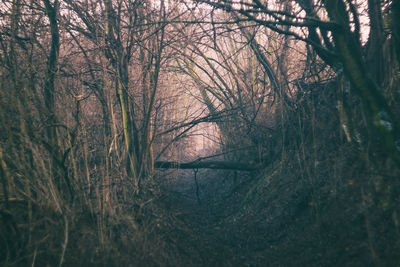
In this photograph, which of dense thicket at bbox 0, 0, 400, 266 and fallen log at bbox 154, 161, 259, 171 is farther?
fallen log at bbox 154, 161, 259, 171

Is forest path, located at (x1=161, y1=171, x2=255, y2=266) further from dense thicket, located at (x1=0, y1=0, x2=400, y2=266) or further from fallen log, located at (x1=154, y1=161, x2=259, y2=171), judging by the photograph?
fallen log, located at (x1=154, y1=161, x2=259, y2=171)

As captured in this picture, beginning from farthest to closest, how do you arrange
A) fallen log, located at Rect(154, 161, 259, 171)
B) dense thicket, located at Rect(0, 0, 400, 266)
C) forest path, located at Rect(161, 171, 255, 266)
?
fallen log, located at Rect(154, 161, 259, 171) → forest path, located at Rect(161, 171, 255, 266) → dense thicket, located at Rect(0, 0, 400, 266)

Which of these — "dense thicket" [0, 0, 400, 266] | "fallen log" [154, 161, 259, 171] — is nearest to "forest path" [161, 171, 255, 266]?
"dense thicket" [0, 0, 400, 266]

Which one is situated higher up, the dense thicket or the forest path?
the dense thicket

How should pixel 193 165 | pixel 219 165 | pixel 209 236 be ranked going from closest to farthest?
1. pixel 209 236
2. pixel 219 165
3. pixel 193 165

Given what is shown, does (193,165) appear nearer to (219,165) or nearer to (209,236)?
(219,165)

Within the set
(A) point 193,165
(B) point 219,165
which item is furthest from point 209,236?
(A) point 193,165

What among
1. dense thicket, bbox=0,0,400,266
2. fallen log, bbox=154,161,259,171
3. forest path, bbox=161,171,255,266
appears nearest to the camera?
dense thicket, bbox=0,0,400,266

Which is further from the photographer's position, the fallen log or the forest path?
the fallen log

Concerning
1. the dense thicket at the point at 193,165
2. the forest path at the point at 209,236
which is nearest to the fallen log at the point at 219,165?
the dense thicket at the point at 193,165

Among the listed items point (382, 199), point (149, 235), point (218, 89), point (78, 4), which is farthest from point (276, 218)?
point (78, 4)

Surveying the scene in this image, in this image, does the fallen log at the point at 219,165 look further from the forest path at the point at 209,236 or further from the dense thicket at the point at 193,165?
the forest path at the point at 209,236

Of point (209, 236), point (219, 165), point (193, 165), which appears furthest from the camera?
point (193, 165)

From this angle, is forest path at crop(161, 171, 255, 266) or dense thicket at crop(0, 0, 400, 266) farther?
forest path at crop(161, 171, 255, 266)
